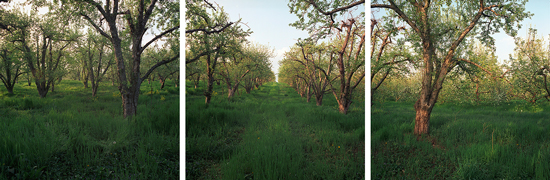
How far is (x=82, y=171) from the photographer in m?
2.35

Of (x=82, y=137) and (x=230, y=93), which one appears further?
(x=230, y=93)

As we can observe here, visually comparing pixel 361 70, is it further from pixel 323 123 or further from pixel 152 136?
pixel 152 136

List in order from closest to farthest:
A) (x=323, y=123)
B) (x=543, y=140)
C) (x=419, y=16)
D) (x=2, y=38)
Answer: (x=543, y=140) → (x=2, y=38) → (x=419, y=16) → (x=323, y=123)

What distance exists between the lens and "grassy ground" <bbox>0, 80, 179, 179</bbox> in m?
2.27

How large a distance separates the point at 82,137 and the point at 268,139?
→ 2.68 meters

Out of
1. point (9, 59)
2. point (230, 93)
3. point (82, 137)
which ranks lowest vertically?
point (82, 137)

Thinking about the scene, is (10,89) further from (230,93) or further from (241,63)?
(241,63)

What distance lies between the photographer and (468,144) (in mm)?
3037

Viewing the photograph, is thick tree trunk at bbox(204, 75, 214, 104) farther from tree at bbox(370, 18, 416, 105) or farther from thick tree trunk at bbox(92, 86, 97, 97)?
tree at bbox(370, 18, 416, 105)

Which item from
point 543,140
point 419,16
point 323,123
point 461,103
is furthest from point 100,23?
point 543,140

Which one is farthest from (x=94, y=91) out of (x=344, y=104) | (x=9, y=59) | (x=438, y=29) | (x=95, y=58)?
(x=438, y=29)

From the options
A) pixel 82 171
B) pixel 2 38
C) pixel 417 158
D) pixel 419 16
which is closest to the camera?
pixel 82 171

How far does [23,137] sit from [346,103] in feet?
19.1

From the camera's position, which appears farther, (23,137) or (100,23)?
(100,23)
